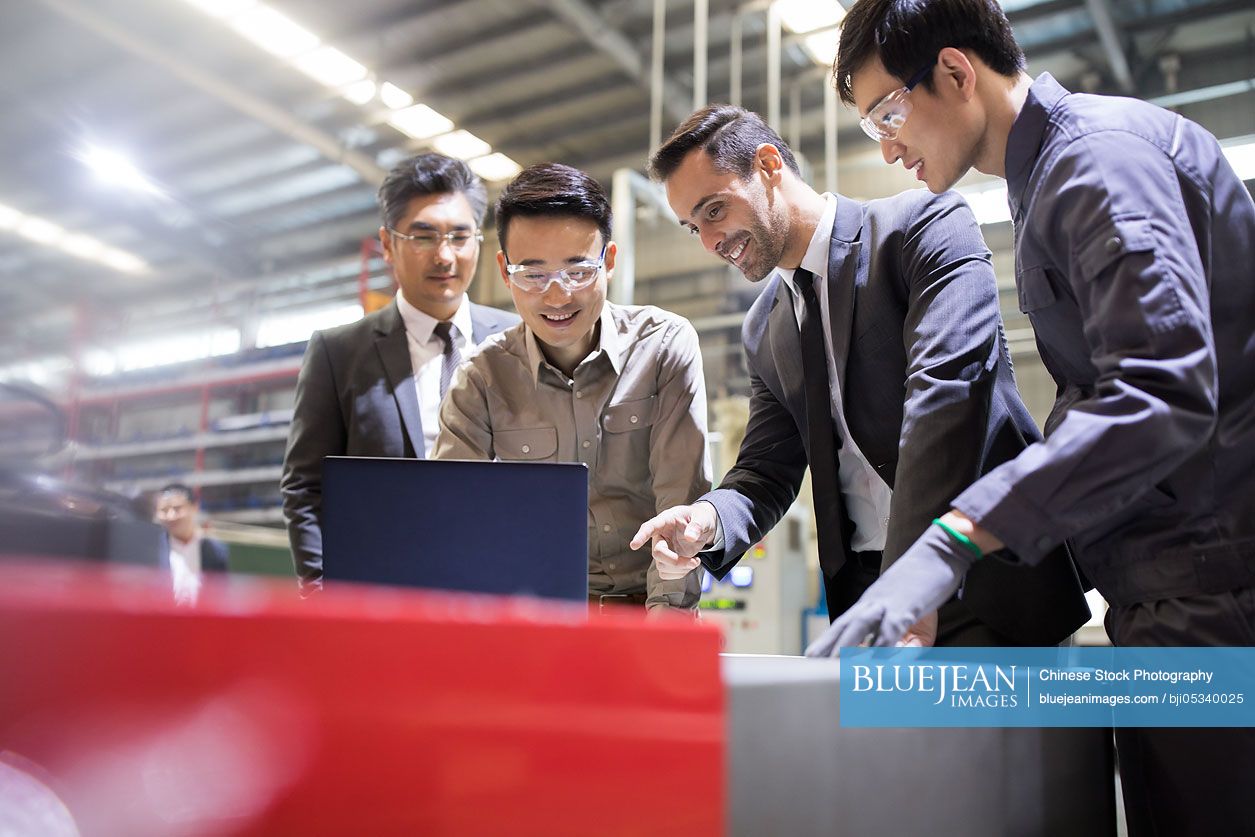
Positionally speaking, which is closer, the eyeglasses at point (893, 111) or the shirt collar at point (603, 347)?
the eyeglasses at point (893, 111)

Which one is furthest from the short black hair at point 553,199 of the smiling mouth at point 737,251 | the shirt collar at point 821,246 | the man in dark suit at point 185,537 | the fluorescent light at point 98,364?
the fluorescent light at point 98,364

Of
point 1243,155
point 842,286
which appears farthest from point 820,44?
point 842,286

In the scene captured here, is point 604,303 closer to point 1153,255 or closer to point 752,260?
point 752,260

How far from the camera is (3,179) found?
8234 millimetres

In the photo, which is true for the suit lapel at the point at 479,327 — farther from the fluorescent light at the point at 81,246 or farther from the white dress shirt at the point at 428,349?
the fluorescent light at the point at 81,246

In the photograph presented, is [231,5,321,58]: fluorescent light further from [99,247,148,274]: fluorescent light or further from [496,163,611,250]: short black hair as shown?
[496,163,611,250]: short black hair

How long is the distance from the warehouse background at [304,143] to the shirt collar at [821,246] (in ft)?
11.7

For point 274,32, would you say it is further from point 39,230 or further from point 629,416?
point 629,416

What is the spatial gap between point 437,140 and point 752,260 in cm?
681

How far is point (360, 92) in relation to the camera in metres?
7.09

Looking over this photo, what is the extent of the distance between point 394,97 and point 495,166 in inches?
48.3

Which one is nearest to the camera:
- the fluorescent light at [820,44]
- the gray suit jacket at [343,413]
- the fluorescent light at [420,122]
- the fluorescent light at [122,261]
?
the gray suit jacket at [343,413]

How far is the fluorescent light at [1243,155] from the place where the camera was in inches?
216

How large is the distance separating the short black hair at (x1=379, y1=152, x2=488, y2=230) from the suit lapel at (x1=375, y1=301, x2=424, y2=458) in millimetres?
244
